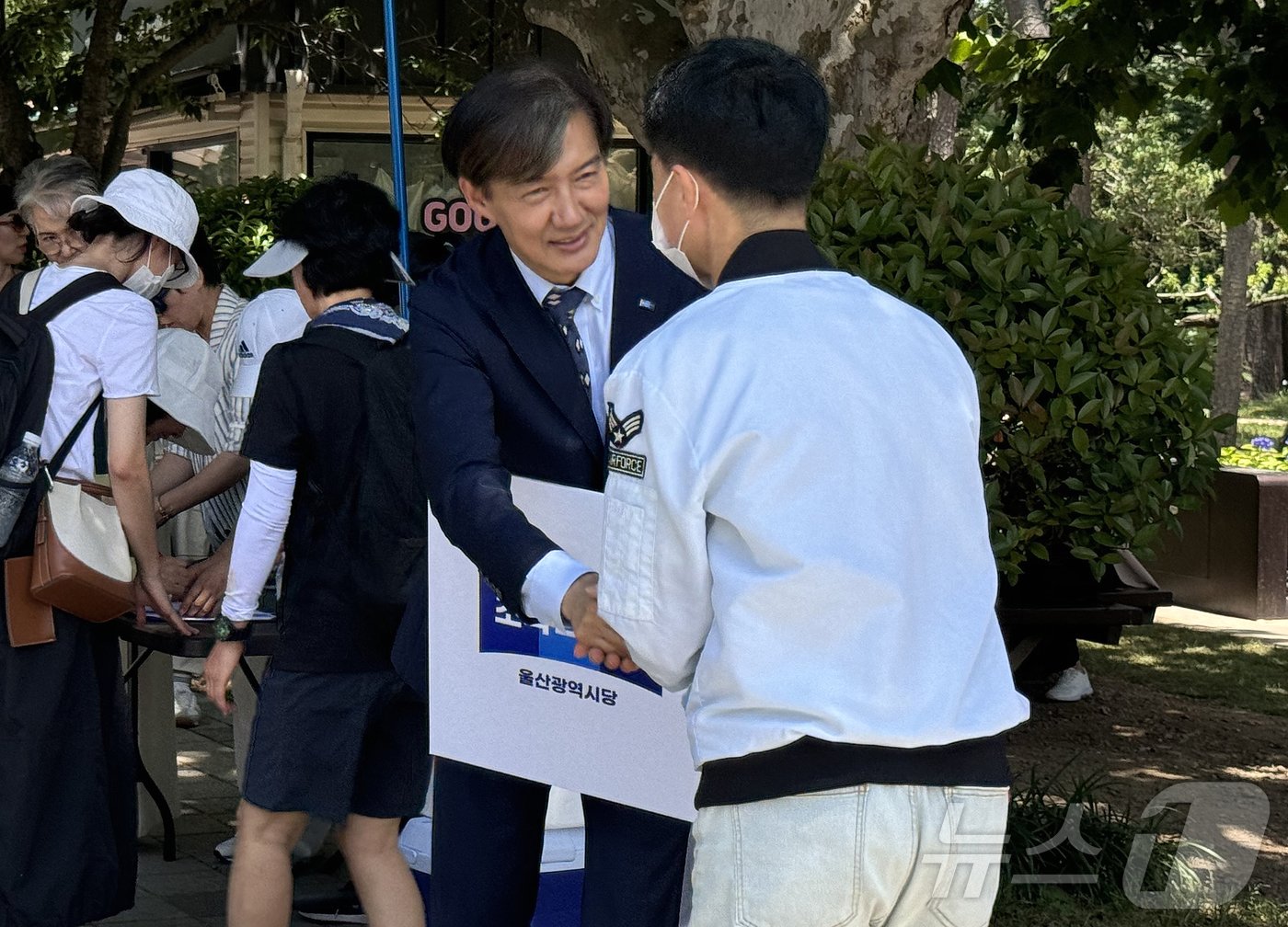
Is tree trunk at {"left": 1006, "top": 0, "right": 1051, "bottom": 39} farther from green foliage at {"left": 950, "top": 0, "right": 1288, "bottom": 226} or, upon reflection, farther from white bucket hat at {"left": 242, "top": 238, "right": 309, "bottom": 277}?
white bucket hat at {"left": 242, "top": 238, "right": 309, "bottom": 277}

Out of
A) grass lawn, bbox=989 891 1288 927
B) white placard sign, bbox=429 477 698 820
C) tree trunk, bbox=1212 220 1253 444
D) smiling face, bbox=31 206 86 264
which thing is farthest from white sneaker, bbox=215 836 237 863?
tree trunk, bbox=1212 220 1253 444

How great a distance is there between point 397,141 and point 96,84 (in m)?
7.36

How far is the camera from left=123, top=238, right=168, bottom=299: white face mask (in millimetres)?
4250

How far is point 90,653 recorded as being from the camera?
4176mm

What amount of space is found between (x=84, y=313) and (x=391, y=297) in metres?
0.76

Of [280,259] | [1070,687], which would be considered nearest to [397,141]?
[280,259]

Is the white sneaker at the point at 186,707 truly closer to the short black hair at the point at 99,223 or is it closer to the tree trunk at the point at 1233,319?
the short black hair at the point at 99,223

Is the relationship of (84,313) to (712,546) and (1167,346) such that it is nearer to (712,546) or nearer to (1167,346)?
(712,546)

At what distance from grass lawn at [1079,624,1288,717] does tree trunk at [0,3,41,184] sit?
708cm

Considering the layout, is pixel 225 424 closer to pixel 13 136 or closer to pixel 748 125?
pixel 748 125

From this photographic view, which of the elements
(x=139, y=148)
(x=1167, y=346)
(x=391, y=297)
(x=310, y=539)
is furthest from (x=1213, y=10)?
(x=139, y=148)

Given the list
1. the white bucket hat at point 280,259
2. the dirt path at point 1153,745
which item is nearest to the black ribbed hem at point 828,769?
the white bucket hat at point 280,259

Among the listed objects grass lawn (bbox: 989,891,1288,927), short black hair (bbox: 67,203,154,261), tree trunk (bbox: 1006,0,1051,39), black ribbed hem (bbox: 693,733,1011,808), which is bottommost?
grass lawn (bbox: 989,891,1288,927)

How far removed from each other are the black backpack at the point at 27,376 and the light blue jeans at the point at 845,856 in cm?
264
